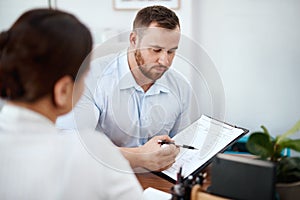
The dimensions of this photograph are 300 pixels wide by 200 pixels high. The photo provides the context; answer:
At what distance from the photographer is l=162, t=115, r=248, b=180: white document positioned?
3.61 ft

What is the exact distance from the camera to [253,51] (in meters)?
2.22

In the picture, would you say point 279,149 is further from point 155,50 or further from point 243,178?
point 155,50

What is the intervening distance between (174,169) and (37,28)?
659 millimetres

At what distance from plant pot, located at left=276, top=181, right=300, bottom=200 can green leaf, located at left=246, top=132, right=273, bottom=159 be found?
0.24 feet

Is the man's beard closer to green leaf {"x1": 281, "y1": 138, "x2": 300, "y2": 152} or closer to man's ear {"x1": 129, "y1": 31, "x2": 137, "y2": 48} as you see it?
man's ear {"x1": 129, "y1": 31, "x2": 137, "y2": 48}

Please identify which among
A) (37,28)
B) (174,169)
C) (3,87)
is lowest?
(174,169)

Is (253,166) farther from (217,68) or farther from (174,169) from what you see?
(217,68)

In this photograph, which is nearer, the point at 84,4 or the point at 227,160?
the point at 227,160

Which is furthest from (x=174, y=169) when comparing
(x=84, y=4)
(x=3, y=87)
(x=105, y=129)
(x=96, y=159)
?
(x=84, y=4)

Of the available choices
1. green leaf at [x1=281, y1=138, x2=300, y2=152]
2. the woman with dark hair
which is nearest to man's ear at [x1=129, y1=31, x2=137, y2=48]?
the woman with dark hair

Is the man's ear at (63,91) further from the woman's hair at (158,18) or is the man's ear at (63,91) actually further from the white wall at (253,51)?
the white wall at (253,51)

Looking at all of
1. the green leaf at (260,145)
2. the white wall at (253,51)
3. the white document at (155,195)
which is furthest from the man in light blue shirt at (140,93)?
the white wall at (253,51)

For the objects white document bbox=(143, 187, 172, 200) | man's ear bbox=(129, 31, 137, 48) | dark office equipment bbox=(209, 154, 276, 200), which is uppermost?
man's ear bbox=(129, 31, 137, 48)

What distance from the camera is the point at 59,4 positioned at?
2570 millimetres
